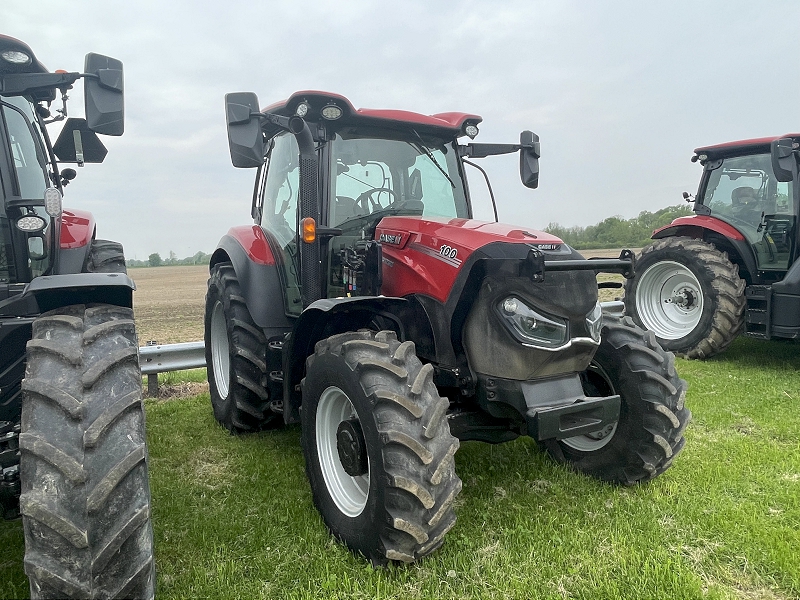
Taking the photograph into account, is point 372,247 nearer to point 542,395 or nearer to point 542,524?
point 542,395

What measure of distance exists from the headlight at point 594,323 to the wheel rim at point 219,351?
3.04 metres

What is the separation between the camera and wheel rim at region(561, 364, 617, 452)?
3309 mm

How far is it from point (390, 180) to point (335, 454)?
180 centimetres

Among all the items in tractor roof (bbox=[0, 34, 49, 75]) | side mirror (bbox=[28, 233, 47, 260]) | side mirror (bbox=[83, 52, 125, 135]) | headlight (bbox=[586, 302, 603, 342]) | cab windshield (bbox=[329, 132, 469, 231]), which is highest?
tractor roof (bbox=[0, 34, 49, 75])

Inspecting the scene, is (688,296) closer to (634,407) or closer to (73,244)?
(634,407)

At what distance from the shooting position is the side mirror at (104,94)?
2572 millimetres

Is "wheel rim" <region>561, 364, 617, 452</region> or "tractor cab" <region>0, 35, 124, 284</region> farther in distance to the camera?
"wheel rim" <region>561, 364, 617, 452</region>

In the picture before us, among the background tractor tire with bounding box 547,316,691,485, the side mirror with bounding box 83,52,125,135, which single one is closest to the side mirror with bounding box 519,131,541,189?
the background tractor tire with bounding box 547,316,691,485

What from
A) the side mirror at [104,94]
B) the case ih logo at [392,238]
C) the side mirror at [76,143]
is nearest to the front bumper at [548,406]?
the case ih logo at [392,238]

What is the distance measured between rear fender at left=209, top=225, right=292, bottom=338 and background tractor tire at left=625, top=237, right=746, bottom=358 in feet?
17.5

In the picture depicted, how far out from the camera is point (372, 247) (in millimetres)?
3402

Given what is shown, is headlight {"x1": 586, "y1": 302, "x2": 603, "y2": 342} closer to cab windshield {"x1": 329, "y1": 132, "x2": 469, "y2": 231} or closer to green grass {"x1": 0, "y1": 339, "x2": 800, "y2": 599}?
green grass {"x1": 0, "y1": 339, "x2": 800, "y2": 599}

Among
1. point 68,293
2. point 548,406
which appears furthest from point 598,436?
point 68,293

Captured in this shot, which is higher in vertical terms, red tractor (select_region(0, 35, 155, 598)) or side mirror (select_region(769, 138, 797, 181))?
side mirror (select_region(769, 138, 797, 181))
